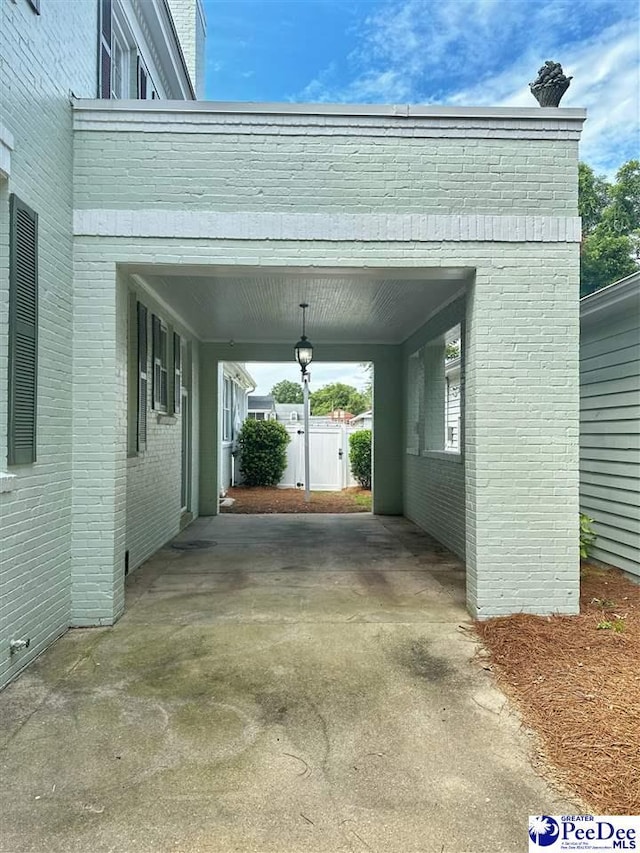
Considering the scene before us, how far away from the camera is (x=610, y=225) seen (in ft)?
59.7

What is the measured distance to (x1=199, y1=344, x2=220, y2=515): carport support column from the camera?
10273mm

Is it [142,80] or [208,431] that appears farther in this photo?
[208,431]

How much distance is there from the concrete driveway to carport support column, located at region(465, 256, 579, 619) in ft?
3.44

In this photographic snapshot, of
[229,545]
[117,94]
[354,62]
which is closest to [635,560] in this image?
[229,545]

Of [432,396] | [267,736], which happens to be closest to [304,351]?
[432,396]

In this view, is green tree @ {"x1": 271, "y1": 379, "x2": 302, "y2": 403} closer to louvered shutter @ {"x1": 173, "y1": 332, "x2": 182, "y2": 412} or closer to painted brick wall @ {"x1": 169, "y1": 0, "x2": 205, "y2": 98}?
painted brick wall @ {"x1": 169, "y1": 0, "x2": 205, "y2": 98}

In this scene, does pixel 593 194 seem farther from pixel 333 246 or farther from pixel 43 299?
pixel 43 299

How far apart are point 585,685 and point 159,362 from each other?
5.92 m

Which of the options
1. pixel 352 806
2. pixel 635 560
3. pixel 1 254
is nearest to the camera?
pixel 352 806

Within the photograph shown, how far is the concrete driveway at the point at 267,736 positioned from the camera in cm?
208

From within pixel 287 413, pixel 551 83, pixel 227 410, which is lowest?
pixel 227 410

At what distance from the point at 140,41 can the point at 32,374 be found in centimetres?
515

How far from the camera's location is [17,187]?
3369 millimetres

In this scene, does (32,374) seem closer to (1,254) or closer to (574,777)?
(1,254)
